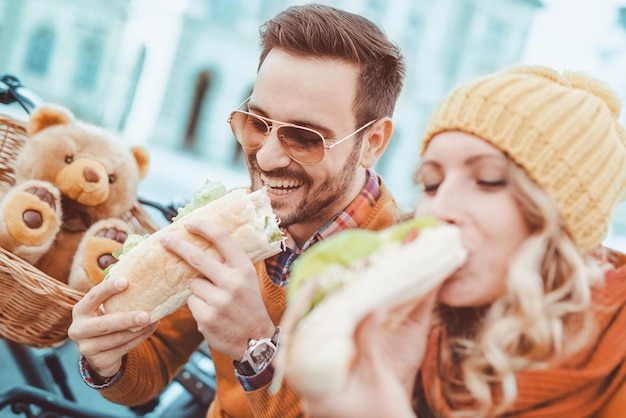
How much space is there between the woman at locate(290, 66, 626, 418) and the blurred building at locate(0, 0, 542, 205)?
1763cm

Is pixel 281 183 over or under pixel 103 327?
over

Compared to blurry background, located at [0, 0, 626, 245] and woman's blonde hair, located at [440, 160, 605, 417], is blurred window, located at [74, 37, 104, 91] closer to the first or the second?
blurry background, located at [0, 0, 626, 245]

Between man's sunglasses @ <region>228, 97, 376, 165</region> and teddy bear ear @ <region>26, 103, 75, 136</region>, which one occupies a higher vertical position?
man's sunglasses @ <region>228, 97, 376, 165</region>

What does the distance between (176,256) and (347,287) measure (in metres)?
0.67

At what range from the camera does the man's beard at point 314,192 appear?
1.72m

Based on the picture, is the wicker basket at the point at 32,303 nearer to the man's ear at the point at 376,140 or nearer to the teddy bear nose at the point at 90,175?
the teddy bear nose at the point at 90,175

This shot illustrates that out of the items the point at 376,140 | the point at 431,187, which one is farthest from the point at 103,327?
the point at 376,140

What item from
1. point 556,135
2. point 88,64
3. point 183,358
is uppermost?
point 556,135

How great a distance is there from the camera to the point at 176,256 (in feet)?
4.49

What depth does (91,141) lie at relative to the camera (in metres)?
2.27

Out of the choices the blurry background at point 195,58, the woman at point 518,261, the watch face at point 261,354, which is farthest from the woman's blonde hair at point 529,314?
the blurry background at point 195,58

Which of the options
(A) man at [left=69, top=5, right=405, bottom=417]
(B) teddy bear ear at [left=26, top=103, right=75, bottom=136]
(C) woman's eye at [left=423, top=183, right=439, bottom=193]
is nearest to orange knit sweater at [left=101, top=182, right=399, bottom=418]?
(A) man at [left=69, top=5, right=405, bottom=417]

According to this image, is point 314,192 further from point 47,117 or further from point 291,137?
point 47,117

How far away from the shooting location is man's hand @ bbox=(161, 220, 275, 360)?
129 centimetres
